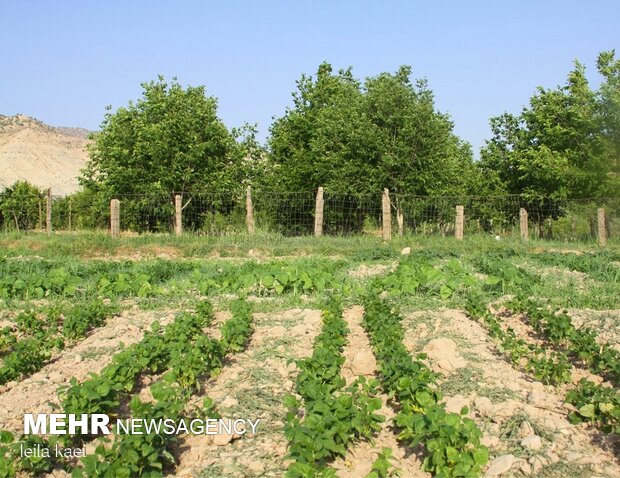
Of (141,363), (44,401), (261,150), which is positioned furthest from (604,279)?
(261,150)

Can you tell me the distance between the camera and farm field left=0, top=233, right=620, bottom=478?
449 cm

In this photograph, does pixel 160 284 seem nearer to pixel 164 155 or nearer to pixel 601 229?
pixel 164 155

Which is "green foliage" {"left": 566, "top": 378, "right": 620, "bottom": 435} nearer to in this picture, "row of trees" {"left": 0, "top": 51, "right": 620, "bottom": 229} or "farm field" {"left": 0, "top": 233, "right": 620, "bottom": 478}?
"farm field" {"left": 0, "top": 233, "right": 620, "bottom": 478}

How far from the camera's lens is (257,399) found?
5707 millimetres

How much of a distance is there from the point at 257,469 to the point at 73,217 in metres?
28.8

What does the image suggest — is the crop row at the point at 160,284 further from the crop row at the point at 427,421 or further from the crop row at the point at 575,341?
the crop row at the point at 427,421

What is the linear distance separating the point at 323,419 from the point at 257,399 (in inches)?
56.2

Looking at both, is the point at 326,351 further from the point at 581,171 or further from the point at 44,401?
the point at 581,171

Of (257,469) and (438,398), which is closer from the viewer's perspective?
(257,469)

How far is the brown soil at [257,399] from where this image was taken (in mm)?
4617

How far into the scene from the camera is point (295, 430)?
425 centimetres

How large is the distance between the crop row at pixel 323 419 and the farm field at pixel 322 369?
0.01 meters

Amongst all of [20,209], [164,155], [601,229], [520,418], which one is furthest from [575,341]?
[20,209]

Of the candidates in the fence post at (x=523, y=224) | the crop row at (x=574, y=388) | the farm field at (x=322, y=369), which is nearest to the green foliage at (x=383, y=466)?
the farm field at (x=322, y=369)
